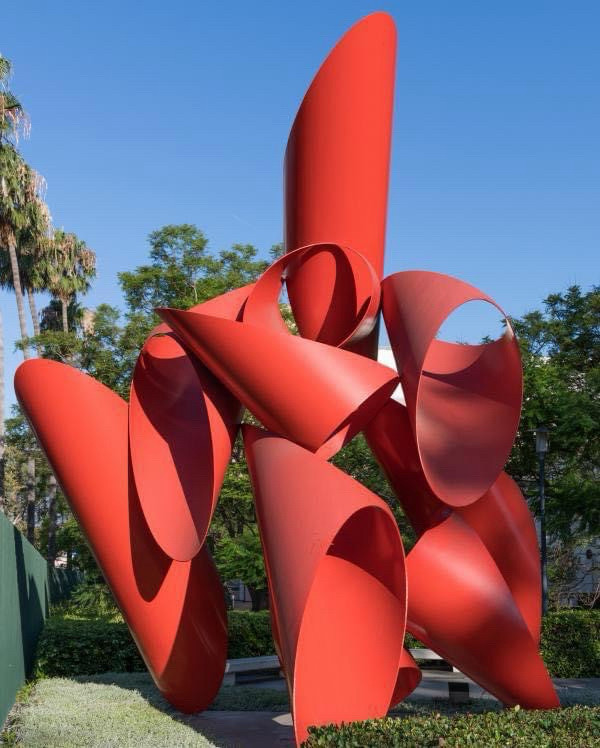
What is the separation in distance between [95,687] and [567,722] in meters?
5.85

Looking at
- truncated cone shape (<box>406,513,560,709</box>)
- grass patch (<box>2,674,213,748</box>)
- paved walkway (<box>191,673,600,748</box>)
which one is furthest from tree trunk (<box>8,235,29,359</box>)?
truncated cone shape (<box>406,513,560,709</box>)

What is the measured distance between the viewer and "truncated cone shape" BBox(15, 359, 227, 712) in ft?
26.4

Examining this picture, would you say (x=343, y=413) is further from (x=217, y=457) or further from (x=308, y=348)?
(x=217, y=457)

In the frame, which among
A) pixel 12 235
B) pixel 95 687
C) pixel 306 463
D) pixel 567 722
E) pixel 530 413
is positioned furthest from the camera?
pixel 12 235

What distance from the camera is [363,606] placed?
7133mm

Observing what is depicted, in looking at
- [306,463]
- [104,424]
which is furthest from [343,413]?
[104,424]

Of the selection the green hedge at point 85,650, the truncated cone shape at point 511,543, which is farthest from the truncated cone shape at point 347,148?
the green hedge at point 85,650

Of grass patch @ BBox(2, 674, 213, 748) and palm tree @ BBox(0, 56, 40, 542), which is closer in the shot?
grass patch @ BBox(2, 674, 213, 748)

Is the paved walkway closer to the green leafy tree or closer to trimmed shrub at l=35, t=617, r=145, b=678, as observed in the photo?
trimmed shrub at l=35, t=617, r=145, b=678

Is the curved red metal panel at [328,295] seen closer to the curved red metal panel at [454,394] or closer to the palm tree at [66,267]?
the curved red metal panel at [454,394]

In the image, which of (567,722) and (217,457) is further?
(217,457)

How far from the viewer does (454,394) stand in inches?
316

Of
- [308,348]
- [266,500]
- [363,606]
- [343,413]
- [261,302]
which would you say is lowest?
[363,606]

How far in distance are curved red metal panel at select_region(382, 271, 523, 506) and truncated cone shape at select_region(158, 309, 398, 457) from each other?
541 millimetres
